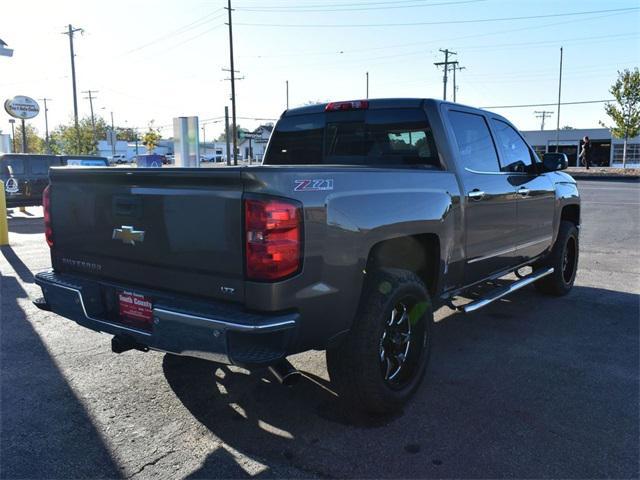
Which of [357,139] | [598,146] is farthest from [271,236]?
[598,146]

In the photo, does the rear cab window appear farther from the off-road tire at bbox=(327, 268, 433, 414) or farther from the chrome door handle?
the off-road tire at bbox=(327, 268, 433, 414)

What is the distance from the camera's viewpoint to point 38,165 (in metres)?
16.1

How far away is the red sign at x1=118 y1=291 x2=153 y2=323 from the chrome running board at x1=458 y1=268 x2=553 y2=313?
2.31 metres

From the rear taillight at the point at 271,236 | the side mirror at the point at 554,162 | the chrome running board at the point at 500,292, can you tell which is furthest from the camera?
the side mirror at the point at 554,162

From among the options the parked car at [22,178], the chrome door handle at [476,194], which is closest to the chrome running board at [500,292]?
the chrome door handle at [476,194]

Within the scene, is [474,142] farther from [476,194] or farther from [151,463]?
[151,463]

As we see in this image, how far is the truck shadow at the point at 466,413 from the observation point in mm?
2963

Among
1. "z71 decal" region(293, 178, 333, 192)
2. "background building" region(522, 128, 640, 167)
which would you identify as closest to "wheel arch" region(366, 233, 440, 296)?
"z71 decal" region(293, 178, 333, 192)

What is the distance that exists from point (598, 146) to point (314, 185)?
6663 cm

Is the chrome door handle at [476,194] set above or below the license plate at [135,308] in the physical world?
above

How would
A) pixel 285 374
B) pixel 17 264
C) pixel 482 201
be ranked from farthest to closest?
pixel 17 264 → pixel 482 201 → pixel 285 374

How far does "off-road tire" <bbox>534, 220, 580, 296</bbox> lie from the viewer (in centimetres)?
638

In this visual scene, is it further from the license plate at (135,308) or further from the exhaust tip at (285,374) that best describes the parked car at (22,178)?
the exhaust tip at (285,374)

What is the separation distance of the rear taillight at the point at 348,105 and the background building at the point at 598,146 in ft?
196
